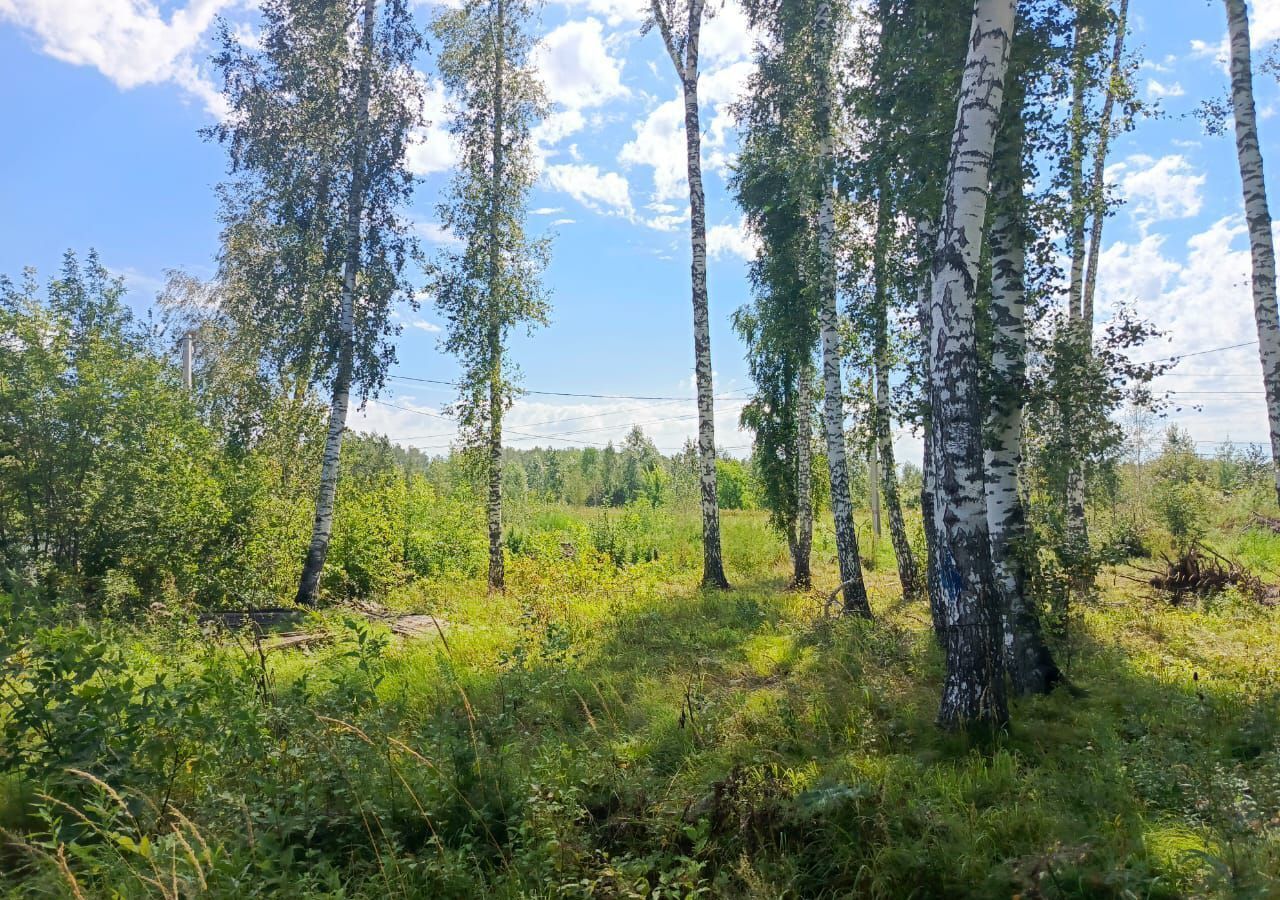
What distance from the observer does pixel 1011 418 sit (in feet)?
19.8

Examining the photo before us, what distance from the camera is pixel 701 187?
1285cm

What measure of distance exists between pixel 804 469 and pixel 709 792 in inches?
436

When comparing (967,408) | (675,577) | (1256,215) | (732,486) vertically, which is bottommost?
(675,577)

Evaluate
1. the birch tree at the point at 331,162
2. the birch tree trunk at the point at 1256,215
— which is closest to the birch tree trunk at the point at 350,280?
the birch tree at the point at 331,162

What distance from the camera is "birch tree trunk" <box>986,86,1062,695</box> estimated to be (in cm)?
572

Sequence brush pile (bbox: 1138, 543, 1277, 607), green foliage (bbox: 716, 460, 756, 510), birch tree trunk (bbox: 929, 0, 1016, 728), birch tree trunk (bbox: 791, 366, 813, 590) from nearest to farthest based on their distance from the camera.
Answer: birch tree trunk (bbox: 929, 0, 1016, 728), brush pile (bbox: 1138, 543, 1277, 607), birch tree trunk (bbox: 791, 366, 813, 590), green foliage (bbox: 716, 460, 756, 510)

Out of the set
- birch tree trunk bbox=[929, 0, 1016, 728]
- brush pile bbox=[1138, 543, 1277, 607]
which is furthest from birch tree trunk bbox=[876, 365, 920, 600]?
birch tree trunk bbox=[929, 0, 1016, 728]

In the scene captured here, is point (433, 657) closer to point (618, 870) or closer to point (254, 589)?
point (618, 870)

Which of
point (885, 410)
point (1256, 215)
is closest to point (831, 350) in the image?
point (885, 410)

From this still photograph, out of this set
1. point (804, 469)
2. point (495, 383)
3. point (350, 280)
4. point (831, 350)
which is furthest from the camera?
point (495, 383)

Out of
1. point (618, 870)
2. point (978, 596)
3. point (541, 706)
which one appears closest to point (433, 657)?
point (541, 706)

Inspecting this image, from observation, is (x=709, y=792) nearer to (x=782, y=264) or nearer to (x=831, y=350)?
(x=831, y=350)

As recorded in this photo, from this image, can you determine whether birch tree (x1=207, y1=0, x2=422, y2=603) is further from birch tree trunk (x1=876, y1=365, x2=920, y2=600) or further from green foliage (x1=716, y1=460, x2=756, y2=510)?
green foliage (x1=716, y1=460, x2=756, y2=510)

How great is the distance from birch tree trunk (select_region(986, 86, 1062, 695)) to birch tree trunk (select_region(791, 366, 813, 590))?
7889 mm
